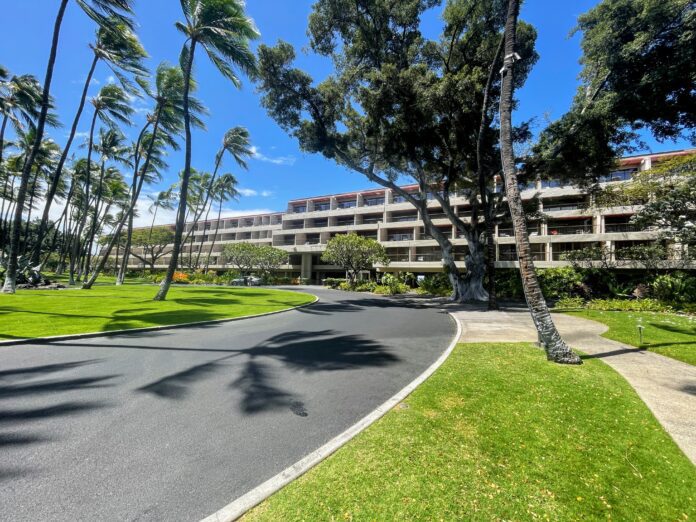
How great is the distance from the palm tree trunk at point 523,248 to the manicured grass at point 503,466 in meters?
2.02

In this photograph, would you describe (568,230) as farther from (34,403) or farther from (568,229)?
(34,403)

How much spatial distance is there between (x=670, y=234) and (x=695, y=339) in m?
13.2

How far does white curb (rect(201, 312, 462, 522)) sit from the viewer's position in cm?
247

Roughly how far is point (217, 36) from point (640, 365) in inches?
885

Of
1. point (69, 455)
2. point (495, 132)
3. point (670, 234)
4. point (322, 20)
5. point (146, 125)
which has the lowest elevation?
point (69, 455)

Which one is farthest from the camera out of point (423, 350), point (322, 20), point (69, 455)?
point (322, 20)

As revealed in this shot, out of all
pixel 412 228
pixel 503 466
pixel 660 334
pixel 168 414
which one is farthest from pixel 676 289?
pixel 412 228

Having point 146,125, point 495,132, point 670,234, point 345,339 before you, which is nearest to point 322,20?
point 495,132

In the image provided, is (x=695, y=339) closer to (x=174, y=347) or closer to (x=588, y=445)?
(x=588, y=445)

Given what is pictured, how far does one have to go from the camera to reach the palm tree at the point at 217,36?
16344 millimetres

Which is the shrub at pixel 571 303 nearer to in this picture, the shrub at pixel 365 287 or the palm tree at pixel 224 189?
the shrub at pixel 365 287

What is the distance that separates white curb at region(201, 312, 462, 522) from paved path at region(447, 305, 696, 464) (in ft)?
11.2

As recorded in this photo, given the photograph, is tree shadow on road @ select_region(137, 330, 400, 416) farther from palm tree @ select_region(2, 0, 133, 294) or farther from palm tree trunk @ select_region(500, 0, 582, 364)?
palm tree @ select_region(2, 0, 133, 294)

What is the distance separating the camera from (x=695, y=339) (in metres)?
8.72
